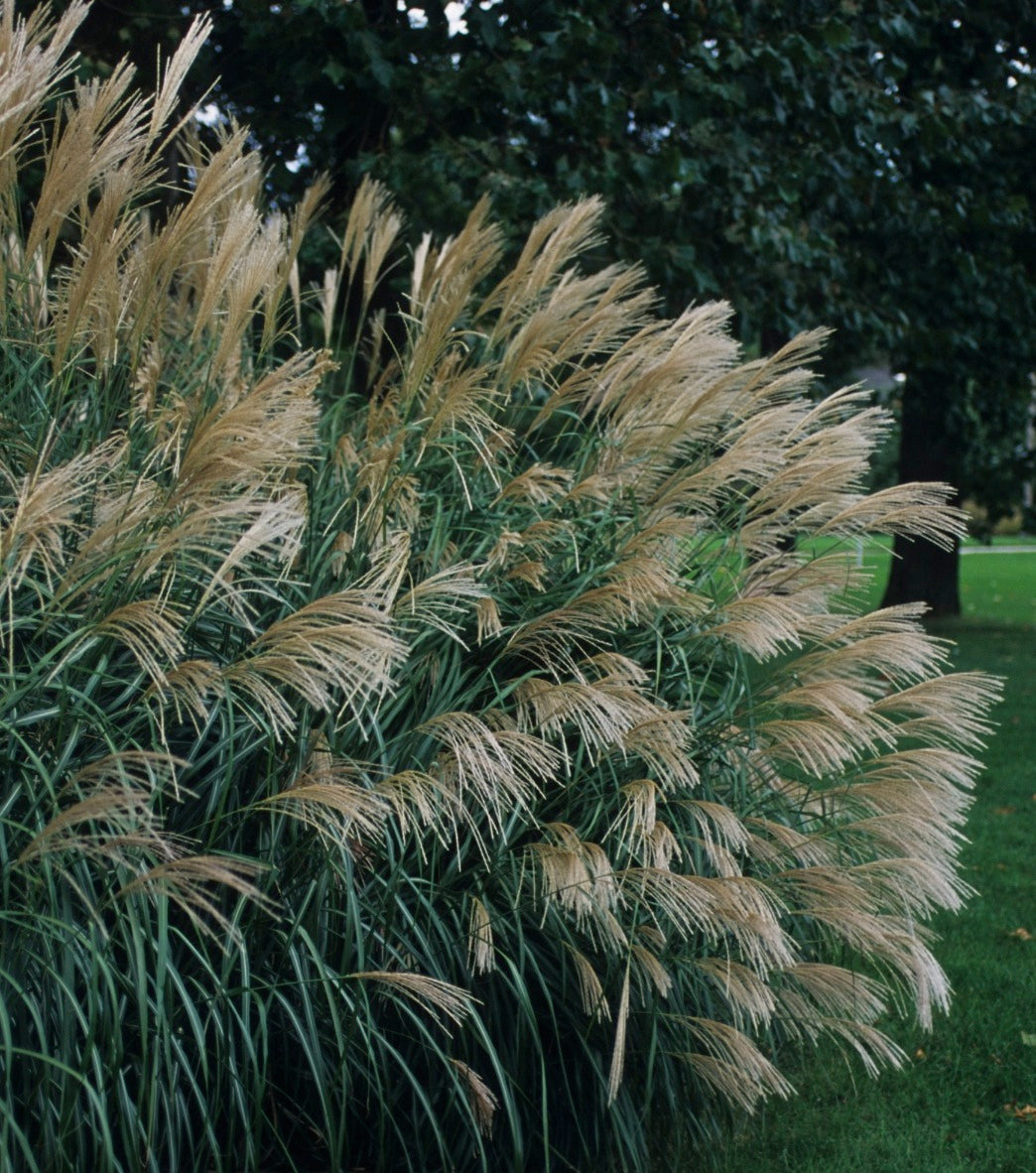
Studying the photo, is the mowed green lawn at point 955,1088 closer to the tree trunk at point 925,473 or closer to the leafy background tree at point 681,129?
the leafy background tree at point 681,129

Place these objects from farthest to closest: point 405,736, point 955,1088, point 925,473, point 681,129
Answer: point 925,473 → point 681,129 → point 955,1088 → point 405,736

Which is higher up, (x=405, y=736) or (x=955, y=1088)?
(x=405, y=736)

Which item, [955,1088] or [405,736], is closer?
[405,736]

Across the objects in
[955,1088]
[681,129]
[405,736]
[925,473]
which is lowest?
[955,1088]

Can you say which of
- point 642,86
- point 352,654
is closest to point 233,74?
point 642,86

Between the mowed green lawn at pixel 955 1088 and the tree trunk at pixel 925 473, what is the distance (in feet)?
25.5

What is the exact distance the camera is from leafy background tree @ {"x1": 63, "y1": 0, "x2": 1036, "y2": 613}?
668 centimetres

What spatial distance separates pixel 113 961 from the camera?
252 cm

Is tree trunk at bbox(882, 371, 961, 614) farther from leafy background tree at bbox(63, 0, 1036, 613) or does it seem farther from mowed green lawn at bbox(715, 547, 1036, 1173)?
mowed green lawn at bbox(715, 547, 1036, 1173)

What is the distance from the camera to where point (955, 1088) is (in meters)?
3.71

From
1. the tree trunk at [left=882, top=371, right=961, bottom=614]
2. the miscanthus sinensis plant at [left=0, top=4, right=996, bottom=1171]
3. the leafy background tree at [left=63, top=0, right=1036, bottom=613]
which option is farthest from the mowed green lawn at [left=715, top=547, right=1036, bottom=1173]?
the tree trunk at [left=882, top=371, right=961, bottom=614]

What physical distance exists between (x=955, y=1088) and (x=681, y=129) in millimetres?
5166

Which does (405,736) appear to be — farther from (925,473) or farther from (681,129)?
(925,473)

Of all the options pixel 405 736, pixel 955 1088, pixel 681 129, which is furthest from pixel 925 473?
pixel 405 736
